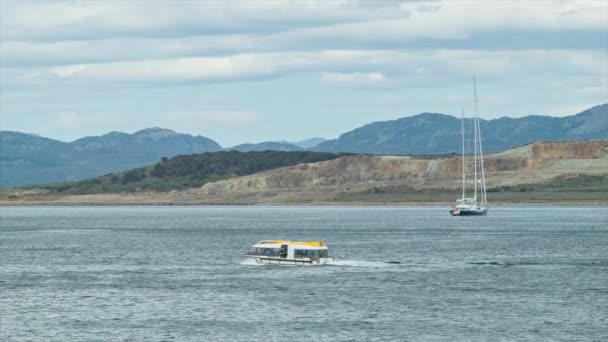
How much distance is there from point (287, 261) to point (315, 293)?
25626 mm

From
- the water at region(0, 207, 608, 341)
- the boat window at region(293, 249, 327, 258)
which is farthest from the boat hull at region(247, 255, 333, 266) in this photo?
the water at region(0, 207, 608, 341)

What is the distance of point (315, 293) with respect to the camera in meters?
92.3

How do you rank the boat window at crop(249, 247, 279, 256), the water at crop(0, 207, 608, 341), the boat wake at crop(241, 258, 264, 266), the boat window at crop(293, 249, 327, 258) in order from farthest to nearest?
the boat wake at crop(241, 258, 264, 266), the boat window at crop(249, 247, 279, 256), the boat window at crop(293, 249, 327, 258), the water at crop(0, 207, 608, 341)

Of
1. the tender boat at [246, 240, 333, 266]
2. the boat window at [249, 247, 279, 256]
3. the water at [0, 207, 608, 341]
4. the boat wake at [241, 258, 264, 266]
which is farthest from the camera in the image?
the boat wake at [241, 258, 264, 266]

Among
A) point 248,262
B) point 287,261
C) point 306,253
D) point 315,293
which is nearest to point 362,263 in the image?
point 306,253

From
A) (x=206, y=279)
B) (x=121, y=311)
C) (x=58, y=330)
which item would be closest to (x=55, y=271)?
(x=206, y=279)

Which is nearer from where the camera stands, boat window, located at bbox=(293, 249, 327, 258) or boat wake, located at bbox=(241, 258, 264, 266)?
boat window, located at bbox=(293, 249, 327, 258)

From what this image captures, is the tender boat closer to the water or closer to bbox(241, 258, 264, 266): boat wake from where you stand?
bbox(241, 258, 264, 266): boat wake

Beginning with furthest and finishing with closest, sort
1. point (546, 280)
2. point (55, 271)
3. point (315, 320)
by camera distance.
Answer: point (55, 271), point (546, 280), point (315, 320)

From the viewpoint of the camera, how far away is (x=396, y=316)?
7981cm

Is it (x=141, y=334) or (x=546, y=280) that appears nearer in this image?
(x=141, y=334)

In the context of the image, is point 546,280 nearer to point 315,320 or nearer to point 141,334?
point 315,320

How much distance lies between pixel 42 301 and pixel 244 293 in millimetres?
15150

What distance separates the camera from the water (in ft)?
243
